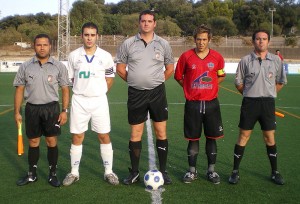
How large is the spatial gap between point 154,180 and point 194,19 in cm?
6164

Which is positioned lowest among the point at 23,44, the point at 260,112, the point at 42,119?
the point at 42,119

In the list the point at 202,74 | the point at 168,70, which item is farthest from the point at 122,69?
the point at 202,74

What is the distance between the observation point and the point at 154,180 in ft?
16.0

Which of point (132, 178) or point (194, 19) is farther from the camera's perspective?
point (194, 19)

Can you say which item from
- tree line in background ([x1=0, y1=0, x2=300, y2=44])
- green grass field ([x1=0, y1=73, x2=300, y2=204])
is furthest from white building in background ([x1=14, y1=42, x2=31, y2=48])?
green grass field ([x1=0, y1=73, x2=300, y2=204])

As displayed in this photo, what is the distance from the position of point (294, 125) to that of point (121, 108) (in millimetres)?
5273

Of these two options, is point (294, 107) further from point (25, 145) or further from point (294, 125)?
point (25, 145)

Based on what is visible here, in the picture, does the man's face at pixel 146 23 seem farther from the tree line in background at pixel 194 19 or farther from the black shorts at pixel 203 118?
the tree line in background at pixel 194 19

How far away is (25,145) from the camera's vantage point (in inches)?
293

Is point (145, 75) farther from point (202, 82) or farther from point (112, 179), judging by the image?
point (112, 179)

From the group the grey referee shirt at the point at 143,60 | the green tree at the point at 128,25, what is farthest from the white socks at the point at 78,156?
the green tree at the point at 128,25

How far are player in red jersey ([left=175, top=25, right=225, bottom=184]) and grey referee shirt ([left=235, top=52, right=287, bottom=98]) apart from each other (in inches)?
13.6

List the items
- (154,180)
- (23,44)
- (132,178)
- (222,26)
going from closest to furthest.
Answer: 1. (154,180)
2. (132,178)
3. (23,44)
4. (222,26)

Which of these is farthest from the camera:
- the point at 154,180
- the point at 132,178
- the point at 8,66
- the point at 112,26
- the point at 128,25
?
the point at 112,26
